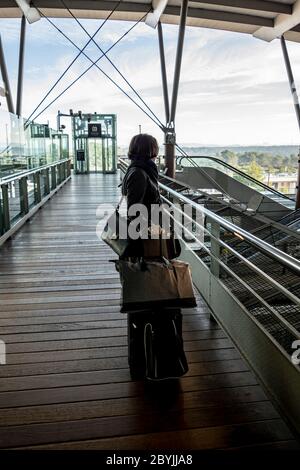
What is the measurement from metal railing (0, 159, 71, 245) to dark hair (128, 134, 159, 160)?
3213 mm

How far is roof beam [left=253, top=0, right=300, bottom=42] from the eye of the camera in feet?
40.3

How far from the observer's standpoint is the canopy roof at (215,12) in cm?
1222

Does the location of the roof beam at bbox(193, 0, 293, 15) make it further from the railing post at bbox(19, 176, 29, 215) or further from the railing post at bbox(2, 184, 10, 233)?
the railing post at bbox(2, 184, 10, 233)

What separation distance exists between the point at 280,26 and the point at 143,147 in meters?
13.7

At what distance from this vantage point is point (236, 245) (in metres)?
4.89

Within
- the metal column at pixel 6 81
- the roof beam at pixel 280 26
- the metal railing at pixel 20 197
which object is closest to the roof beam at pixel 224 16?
the roof beam at pixel 280 26

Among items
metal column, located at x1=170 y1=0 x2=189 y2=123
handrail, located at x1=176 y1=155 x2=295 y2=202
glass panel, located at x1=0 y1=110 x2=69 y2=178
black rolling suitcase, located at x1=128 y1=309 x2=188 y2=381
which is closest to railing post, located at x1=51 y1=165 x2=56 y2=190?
glass panel, located at x1=0 y1=110 x2=69 y2=178

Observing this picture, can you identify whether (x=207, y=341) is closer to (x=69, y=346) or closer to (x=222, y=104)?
(x=69, y=346)

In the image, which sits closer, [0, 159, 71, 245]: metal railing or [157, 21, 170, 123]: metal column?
[0, 159, 71, 245]: metal railing

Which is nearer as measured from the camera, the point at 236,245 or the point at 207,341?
the point at 207,341

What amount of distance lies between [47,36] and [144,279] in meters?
19.7

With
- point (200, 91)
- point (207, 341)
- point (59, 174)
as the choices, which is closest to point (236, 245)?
point (207, 341)

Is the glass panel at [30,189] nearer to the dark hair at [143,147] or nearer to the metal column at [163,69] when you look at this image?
the dark hair at [143,147]

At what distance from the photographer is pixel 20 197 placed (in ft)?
21.0
